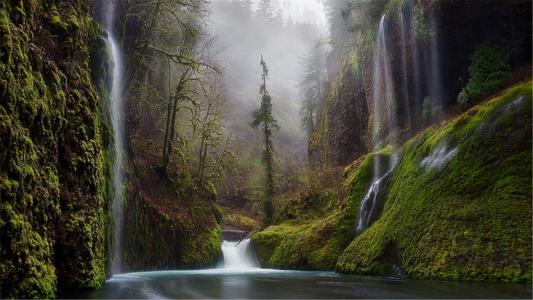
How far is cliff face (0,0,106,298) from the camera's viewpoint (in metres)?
6.67

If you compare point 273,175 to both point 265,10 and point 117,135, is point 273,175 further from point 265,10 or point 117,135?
point 265,10

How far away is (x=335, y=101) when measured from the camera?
1198 inches

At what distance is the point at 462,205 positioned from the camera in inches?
415

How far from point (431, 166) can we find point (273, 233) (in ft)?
36.6

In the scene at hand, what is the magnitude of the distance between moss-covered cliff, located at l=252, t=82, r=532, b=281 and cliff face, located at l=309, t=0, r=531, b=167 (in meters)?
2.63

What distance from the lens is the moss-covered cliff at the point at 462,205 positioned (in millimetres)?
9172

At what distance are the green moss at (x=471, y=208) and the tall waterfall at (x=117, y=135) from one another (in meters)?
8.48

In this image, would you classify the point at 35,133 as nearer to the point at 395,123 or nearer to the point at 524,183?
the point at 524,183

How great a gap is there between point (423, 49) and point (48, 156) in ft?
44.4

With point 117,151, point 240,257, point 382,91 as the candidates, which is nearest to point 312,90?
point 382,91

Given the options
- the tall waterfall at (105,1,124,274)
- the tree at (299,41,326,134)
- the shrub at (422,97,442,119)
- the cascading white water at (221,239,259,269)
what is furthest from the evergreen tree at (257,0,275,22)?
the shrub at (422,97,442,119)

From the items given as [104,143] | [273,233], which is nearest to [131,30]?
[104,143]

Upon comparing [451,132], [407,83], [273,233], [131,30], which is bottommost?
[273,233]

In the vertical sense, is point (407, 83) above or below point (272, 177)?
above
